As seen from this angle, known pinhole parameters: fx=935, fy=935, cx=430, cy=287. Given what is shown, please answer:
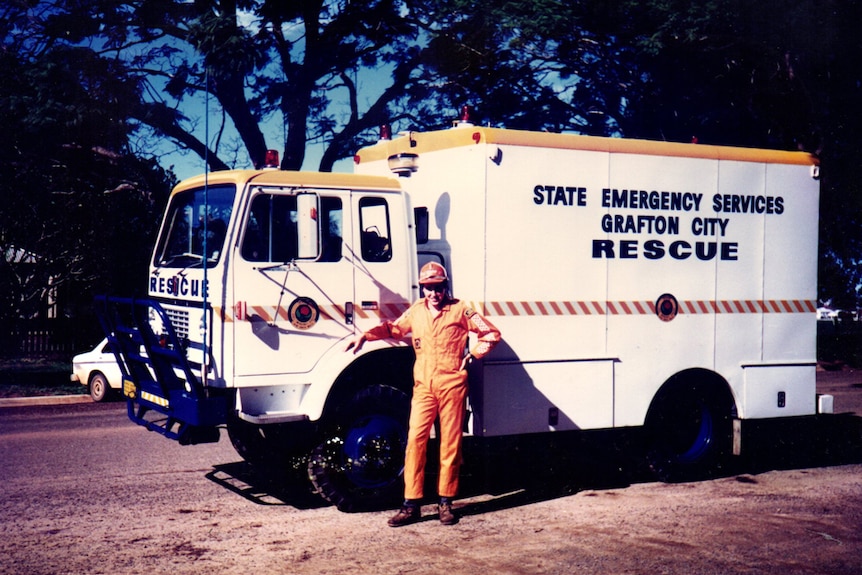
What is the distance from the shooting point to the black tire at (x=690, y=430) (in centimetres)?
847

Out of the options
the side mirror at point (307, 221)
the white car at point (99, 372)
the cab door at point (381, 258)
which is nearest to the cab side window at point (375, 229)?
the cab door at point (381, 258)

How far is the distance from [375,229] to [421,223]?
59cm

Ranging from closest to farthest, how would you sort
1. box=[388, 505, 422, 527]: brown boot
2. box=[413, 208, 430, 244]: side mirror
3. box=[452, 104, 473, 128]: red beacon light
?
1. box=[388, 505, 422, 527]: brown boot
2. box=[452, 104, 473, 128]: red beacon light
3. box=[413, 208, 430, 244]: side mirror

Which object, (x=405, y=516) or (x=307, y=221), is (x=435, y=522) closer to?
(x=405, y=516)

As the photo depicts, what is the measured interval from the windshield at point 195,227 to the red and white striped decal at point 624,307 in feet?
6.77

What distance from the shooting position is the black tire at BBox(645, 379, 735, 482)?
27.8 ft

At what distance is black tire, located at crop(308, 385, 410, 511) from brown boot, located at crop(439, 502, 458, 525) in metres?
0.55

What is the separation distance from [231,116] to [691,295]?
48.5ft

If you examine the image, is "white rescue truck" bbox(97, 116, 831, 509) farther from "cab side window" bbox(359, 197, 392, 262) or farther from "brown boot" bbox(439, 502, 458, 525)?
"brown boot" bbox(439, 502, 458, 525)

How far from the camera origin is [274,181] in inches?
281

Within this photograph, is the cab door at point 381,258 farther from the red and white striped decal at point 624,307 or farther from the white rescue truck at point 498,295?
the red and white striped decal at point 624,307

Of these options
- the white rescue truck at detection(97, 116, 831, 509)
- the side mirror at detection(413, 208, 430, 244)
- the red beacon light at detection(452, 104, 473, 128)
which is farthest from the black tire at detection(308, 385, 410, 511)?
the red beacon light at detection(452, 104, 473, 128)

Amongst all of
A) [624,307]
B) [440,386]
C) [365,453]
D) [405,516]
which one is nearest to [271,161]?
[440,386]

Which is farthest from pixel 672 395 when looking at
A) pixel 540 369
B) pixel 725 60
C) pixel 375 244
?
pixel 725 60
